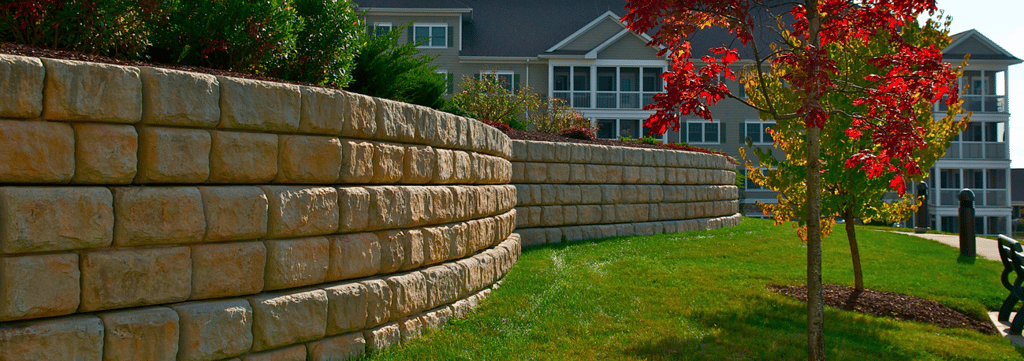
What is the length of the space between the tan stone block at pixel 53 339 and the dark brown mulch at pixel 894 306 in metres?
7.34

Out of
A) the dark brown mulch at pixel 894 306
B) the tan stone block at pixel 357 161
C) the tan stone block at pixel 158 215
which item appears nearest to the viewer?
the tan stone block at pixel 158 215

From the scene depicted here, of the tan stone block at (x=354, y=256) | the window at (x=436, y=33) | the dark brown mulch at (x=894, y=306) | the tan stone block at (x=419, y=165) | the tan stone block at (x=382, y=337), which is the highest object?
the window at (x=436, y=33)

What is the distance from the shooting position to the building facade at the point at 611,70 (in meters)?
28.5

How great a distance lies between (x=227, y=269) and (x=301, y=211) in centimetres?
63

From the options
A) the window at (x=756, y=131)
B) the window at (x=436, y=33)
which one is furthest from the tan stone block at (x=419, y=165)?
the window at (x=756, y=131)

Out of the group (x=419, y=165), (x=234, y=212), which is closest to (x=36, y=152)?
(x=234, y=212)

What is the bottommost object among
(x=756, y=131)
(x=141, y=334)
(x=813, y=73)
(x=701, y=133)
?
(x=141, y=334)

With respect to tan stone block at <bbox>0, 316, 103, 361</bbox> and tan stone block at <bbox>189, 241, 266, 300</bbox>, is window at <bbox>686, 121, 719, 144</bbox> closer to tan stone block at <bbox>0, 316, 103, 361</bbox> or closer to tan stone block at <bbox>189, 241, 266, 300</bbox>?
tan stone block at <bbox>189, 241, 266, 300</bbox>

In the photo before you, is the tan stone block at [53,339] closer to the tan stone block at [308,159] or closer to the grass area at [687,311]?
the tan stone block at [308,159]

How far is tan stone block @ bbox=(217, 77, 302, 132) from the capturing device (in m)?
4.19

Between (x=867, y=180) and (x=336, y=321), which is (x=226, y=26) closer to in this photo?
(x=336, y=321)

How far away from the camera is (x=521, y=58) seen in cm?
2900

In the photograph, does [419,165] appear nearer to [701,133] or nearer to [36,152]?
[36,152]

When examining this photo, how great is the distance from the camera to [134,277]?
12.3ft
